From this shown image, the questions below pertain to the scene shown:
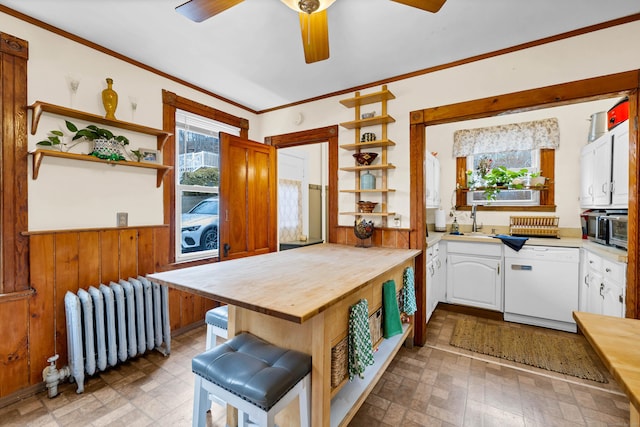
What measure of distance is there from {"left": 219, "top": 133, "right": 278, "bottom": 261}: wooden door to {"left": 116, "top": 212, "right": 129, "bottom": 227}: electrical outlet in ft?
2.70

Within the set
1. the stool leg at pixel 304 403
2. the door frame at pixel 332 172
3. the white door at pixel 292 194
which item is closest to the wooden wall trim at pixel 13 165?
the stool leg at pixel 304 403

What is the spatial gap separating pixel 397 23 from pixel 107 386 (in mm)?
3276

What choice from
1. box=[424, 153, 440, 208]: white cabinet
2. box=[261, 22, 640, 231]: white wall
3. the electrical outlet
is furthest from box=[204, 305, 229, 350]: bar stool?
box=[424, 153, 440, 208]: white cabinet

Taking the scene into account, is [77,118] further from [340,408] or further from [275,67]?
[340,408]

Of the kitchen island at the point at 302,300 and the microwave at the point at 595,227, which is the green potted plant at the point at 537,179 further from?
the kitchen island at the point at 302,300

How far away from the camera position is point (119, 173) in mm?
2422

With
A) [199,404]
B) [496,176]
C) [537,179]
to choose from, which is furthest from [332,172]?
[537,179]

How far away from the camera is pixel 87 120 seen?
7.29ft

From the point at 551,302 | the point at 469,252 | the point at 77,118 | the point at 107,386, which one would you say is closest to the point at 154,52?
the point at 77,118

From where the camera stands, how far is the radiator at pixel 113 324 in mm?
1962

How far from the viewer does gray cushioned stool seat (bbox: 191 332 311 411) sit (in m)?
1.12

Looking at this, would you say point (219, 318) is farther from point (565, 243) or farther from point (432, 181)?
point (565, 243)

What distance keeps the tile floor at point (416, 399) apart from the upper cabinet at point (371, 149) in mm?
1427

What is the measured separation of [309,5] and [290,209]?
329cm
